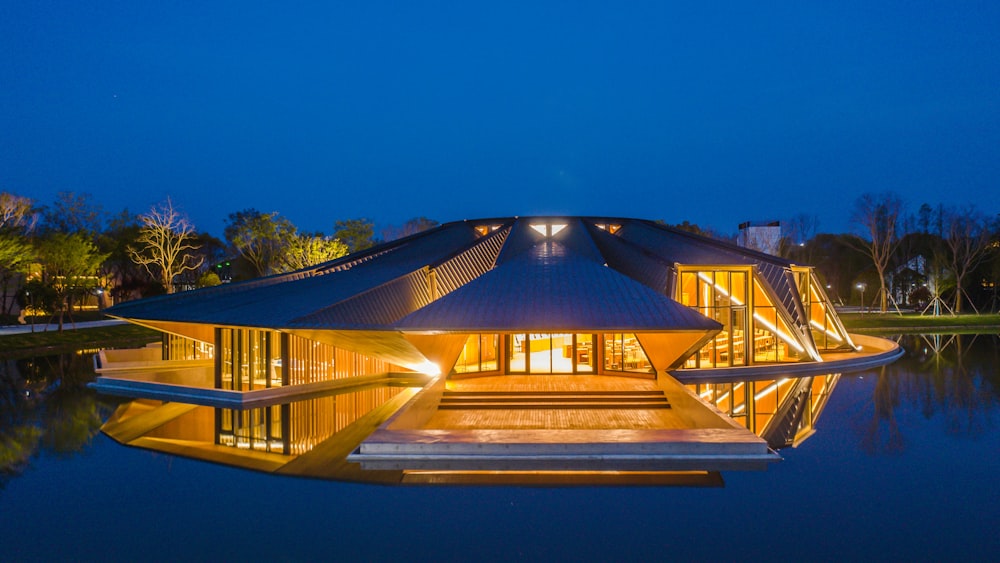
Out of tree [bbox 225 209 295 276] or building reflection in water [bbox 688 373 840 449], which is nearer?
building reflection in water [bbox 688 373 840 449]

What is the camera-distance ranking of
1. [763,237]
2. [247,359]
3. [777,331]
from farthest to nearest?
[763,237] < [777,331] < [247,359]

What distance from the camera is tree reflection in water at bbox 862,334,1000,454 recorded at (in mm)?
9844

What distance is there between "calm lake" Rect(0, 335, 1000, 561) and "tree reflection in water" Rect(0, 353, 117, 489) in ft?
0.40

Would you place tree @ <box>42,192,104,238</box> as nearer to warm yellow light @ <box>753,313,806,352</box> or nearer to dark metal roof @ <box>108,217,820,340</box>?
dark metal roof @ <box>108,217,820,340</box>

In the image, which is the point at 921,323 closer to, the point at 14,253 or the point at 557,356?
the point at 557,356

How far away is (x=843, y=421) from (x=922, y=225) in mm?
50683

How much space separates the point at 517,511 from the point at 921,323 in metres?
33.4

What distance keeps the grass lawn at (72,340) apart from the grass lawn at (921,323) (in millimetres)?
34239

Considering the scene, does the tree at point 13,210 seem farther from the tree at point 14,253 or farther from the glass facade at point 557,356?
the glass facade at point 557,356

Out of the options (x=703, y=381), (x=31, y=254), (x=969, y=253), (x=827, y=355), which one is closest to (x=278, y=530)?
(x=703, y=381)

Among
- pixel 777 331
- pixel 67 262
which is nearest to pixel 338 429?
pixel 777 331

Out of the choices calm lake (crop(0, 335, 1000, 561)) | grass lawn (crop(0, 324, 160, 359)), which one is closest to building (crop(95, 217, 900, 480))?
calm lake (crop(0, 335, 1000, 561))

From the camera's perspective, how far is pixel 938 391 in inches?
526

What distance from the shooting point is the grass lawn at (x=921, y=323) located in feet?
98.8
